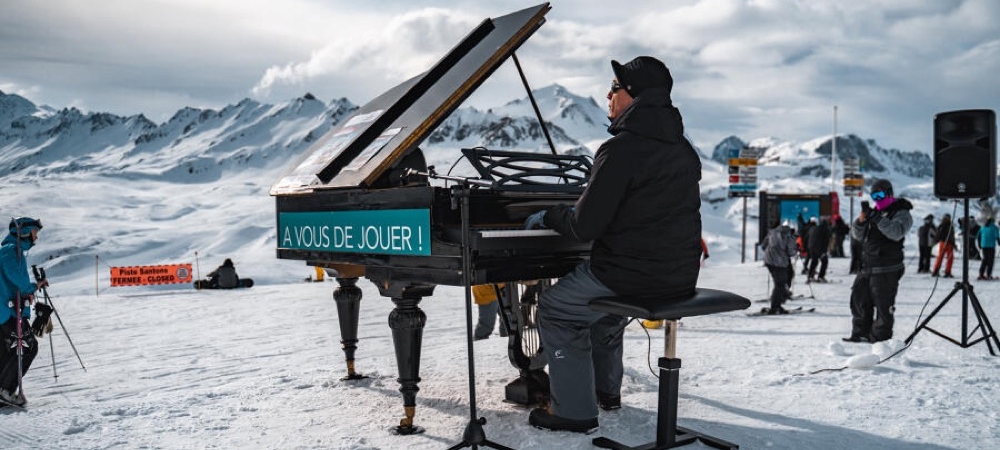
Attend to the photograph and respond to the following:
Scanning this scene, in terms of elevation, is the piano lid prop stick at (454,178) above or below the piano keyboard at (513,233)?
above

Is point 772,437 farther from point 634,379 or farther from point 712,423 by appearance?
point 634,379

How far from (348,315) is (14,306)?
2.36 m

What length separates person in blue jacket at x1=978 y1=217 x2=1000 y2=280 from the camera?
1490cm

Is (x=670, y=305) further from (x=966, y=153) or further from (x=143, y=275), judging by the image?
(x=143, y=275)

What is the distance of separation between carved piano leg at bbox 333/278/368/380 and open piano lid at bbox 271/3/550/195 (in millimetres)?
973

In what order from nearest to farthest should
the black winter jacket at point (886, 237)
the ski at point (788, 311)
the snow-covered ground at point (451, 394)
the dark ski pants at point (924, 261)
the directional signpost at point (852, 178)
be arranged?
the snow-covered ground at point (451, 394) < the black winter jacket at point (886, 237) < the ski at point (788, 311) < the dark ski pants at point (924, 261) < the directional signpost at point (852, 178)

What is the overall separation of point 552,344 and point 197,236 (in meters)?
68.3

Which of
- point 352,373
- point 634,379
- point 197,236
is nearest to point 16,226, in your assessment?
point 352,373

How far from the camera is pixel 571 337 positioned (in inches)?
133

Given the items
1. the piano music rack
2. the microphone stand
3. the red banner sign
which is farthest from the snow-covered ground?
the red banner sign

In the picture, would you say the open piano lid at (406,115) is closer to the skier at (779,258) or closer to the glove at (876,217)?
the glove at (876,217)

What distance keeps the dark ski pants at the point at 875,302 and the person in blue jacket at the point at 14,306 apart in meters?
6.96

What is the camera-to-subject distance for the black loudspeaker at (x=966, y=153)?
570 cm

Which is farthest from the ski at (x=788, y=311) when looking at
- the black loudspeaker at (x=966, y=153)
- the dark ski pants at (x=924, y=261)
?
the dark ski pants at (x=924, y=261)
